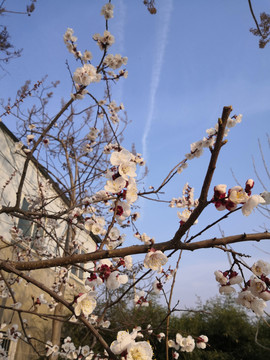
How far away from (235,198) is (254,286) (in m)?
0.58

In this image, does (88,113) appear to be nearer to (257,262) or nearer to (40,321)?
(40,321)

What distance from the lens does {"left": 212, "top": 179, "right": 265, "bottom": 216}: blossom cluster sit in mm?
1177

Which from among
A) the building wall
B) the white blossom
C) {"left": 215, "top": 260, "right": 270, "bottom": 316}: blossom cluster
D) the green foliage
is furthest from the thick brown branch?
the green foliage

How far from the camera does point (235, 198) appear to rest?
1175 mm

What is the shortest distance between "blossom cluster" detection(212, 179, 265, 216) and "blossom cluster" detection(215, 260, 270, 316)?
412 mm

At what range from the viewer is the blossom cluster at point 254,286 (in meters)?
1.42

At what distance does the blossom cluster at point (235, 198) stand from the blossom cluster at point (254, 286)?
412mm

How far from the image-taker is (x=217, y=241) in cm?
123

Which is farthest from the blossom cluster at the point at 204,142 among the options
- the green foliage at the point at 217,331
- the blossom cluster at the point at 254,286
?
the green foliage at the point at 217,331

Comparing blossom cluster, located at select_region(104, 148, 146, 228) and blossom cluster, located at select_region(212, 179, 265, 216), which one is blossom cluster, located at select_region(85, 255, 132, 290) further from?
blossom cluster, located at select_region(212, 179, 265, 216)

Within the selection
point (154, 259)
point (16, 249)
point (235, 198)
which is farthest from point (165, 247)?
point (16, 249)

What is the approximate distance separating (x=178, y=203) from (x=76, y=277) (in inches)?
308

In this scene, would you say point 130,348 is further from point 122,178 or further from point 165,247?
point 122,178

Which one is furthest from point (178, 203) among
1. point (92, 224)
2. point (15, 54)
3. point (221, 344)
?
point (221, 344)
